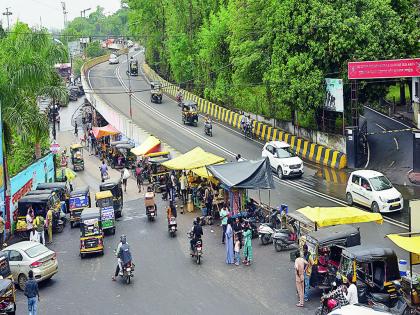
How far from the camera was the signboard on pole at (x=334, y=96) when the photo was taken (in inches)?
1559

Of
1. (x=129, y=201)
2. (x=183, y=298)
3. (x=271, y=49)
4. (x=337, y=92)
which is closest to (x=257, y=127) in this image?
(x=271, y=49)

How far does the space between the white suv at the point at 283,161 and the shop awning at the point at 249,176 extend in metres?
8.67

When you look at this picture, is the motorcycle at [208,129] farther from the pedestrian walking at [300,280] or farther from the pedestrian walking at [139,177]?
the pedestrian walking at [300,280]

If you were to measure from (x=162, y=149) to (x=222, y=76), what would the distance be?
17551mm

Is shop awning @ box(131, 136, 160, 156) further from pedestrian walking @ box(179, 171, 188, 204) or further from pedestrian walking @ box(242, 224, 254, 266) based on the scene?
pedestrian walking @ box(242, 224, 254, 266)

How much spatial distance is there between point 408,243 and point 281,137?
2859 centimetres

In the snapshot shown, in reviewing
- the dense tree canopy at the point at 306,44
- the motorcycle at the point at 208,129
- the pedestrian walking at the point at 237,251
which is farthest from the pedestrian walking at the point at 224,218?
the motorcycle at the point at 208,129

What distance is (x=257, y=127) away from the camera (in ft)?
162

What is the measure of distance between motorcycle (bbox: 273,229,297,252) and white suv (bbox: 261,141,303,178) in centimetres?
1245

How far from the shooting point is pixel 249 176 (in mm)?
27250

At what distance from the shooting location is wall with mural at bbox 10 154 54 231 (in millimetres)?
31969

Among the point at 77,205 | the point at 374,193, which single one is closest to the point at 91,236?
the point at 77,205

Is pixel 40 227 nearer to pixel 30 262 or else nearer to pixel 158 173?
pixel 30 262

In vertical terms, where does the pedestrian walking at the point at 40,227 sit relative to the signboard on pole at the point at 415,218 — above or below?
below
